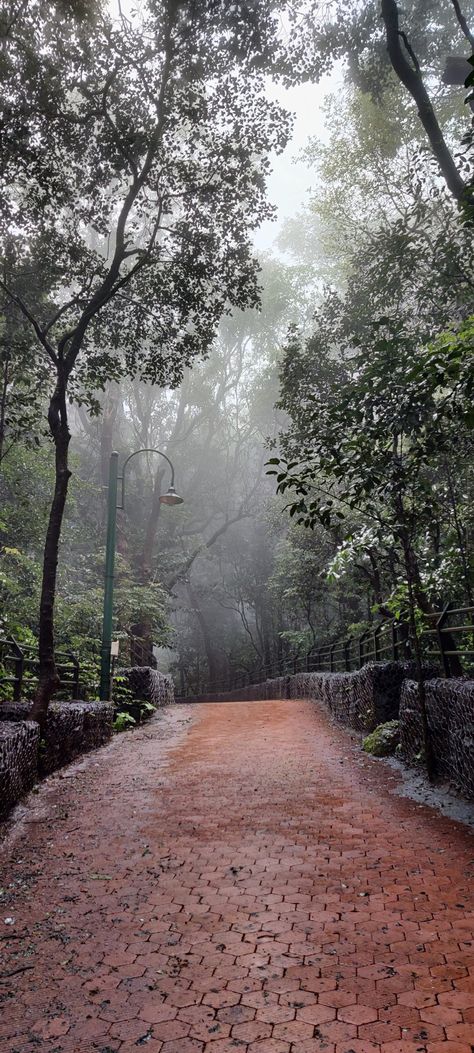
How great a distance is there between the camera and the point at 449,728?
217 inches

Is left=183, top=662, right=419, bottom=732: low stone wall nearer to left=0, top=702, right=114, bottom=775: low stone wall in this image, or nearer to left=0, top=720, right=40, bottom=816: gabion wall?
left=0, top=702, right=114, bottom=775: low stone wall

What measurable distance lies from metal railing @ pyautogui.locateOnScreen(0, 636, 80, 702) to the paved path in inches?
53.6

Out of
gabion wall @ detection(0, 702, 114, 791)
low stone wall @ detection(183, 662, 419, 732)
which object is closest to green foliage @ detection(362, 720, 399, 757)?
low stone wall @ detection(183, 662, 419, 732)

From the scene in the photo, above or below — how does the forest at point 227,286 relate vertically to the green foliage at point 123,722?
above

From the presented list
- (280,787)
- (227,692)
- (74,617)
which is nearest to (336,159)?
(74,617)

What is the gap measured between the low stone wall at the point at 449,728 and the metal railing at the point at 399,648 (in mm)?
386

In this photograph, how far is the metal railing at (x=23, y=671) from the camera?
6.73m

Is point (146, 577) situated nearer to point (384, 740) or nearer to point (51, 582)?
point (51, 582)

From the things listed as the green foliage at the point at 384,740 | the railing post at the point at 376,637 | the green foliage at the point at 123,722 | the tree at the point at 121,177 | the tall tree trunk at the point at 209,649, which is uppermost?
the tree at the point at 121,177

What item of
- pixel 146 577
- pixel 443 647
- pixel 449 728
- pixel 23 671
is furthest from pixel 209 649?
pixel 449 728

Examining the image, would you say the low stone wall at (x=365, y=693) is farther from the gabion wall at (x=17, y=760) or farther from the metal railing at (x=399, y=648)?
the gabion wall at (x=17, y=760)

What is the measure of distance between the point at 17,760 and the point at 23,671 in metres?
2.17

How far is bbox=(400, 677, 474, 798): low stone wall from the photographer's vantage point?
16.6 ft

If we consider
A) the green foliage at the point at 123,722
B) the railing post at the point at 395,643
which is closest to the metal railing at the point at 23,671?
the green foliage at the point at 123,722
